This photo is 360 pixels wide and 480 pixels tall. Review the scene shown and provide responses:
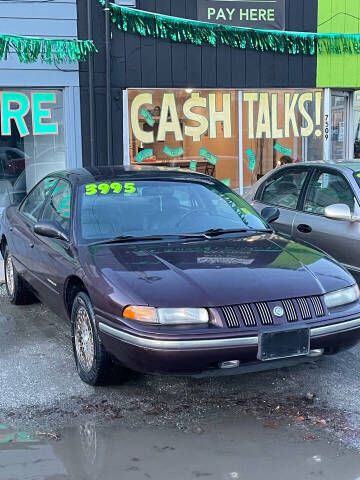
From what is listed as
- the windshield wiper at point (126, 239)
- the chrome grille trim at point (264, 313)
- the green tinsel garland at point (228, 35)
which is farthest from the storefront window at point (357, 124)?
the chrome grille trim at point (264, 313)

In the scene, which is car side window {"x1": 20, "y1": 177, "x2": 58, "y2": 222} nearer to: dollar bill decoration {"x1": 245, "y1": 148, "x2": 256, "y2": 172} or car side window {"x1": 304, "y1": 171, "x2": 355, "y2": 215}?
car side window {"x1": 304, "y1": 171, "x2": 355, "y2": 215}

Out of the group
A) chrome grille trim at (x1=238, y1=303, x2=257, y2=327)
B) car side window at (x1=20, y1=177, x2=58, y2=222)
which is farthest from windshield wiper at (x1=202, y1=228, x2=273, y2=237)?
car side window at (x1=20, y1=177, x2=58, y2=222)

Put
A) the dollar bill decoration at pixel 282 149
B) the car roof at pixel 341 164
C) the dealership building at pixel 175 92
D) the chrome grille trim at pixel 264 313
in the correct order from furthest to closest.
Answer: the dollar bill decoration at pixel 282 149, the dealership building at pixel 175 92, the car roof at pixel 341 164, the chrome grille trim at pixel 264 313

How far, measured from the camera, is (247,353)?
360 cm

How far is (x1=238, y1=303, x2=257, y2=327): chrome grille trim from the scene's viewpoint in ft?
11.9

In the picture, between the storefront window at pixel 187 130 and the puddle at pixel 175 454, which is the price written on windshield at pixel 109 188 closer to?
the puddle at pixel 175 454

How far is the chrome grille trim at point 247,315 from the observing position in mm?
3639

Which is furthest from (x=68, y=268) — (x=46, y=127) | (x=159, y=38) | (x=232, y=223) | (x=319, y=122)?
(x=319, y=122)

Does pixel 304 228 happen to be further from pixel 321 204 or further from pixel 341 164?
pixel 341 164

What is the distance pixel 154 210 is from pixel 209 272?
115 centimetres

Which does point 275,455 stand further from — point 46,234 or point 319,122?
point 319,122

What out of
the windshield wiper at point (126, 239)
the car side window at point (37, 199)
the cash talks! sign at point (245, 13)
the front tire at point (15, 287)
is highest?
the cash talks! sign at point (245, 13)

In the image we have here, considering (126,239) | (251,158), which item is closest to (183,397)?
(126,239)

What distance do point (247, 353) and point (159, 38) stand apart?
7665mm
